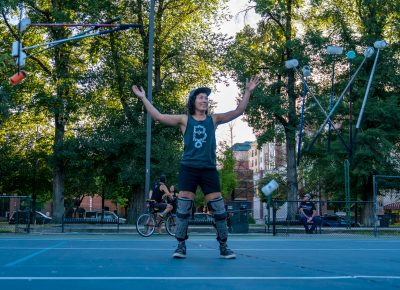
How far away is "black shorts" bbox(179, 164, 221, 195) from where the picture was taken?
714cm

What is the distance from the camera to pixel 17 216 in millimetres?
20062

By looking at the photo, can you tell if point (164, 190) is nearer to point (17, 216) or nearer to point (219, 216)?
point (17, 216)

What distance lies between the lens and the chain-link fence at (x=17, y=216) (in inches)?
785

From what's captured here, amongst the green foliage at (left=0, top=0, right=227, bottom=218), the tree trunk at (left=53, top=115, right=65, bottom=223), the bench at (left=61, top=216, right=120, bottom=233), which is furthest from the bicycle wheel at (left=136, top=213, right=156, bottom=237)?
the tree trunk at (left=53, top=115, right=65, bottom=223)

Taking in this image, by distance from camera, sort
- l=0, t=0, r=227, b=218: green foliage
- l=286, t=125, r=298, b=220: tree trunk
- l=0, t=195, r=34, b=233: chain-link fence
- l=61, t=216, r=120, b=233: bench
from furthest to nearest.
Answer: l=286, t=125, r=298, b=220: tree trunk
l=0, t=0, r=227, b=218: green foliage
l=61, t=216, r=120, b=233: bench
l=0, t=195, r=34, b=233: chain-link fence

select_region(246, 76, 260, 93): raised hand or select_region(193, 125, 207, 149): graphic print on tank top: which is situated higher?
select_region(246, 76, 260, 93): raised hand

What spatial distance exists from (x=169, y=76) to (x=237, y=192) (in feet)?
199

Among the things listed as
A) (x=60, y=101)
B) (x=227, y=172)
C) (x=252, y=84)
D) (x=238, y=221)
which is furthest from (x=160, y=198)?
(x=227, y=172)

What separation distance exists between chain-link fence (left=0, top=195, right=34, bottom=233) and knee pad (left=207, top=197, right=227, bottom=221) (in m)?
14.0

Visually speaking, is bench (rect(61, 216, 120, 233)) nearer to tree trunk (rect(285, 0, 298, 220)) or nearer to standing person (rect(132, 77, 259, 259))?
tree trunk (rect(285, 0, 298, 220))

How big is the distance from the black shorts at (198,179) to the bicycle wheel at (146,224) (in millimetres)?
10545

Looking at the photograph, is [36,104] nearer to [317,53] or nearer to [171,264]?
[317,53]

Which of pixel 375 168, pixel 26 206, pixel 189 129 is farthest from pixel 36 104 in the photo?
pixel 189 129

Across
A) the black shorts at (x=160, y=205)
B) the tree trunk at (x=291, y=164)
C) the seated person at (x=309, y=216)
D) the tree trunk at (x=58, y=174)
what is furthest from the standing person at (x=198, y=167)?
the tree trunk at (x=291, y=164)
